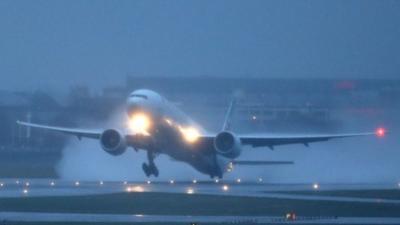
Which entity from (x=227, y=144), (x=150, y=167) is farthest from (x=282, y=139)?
(x=150, y=167)

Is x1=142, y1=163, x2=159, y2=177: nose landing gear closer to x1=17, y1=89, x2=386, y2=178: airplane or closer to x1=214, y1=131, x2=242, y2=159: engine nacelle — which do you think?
x1=17, y1=89, x2=386, y2=178: airplane

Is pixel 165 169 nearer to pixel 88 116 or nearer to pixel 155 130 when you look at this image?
pixel 155 130

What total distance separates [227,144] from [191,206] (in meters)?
21.2

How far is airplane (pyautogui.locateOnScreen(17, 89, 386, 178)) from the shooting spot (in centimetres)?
6272

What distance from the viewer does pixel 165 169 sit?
7444 cm

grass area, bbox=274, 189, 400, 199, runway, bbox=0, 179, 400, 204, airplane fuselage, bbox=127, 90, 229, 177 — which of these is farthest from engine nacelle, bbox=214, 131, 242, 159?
grass area, bbox=274, 189, 400, 199

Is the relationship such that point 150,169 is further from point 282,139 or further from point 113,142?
point 282,139

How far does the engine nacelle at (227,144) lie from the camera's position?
6512 centimetres

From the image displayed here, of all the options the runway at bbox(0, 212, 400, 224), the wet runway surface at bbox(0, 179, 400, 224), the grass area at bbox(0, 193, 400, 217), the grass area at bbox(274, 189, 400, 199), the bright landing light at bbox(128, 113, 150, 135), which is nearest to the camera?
the runway at bbox(0, 212, 400, 224)

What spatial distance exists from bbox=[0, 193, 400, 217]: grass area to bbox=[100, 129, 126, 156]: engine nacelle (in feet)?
49.4

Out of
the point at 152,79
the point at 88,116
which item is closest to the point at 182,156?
the point at 88,116

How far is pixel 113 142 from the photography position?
215ft

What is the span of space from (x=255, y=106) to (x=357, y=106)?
15244 millimetres

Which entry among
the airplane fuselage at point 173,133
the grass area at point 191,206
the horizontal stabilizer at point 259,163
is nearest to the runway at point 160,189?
the airplane fuselage at point 173,133
